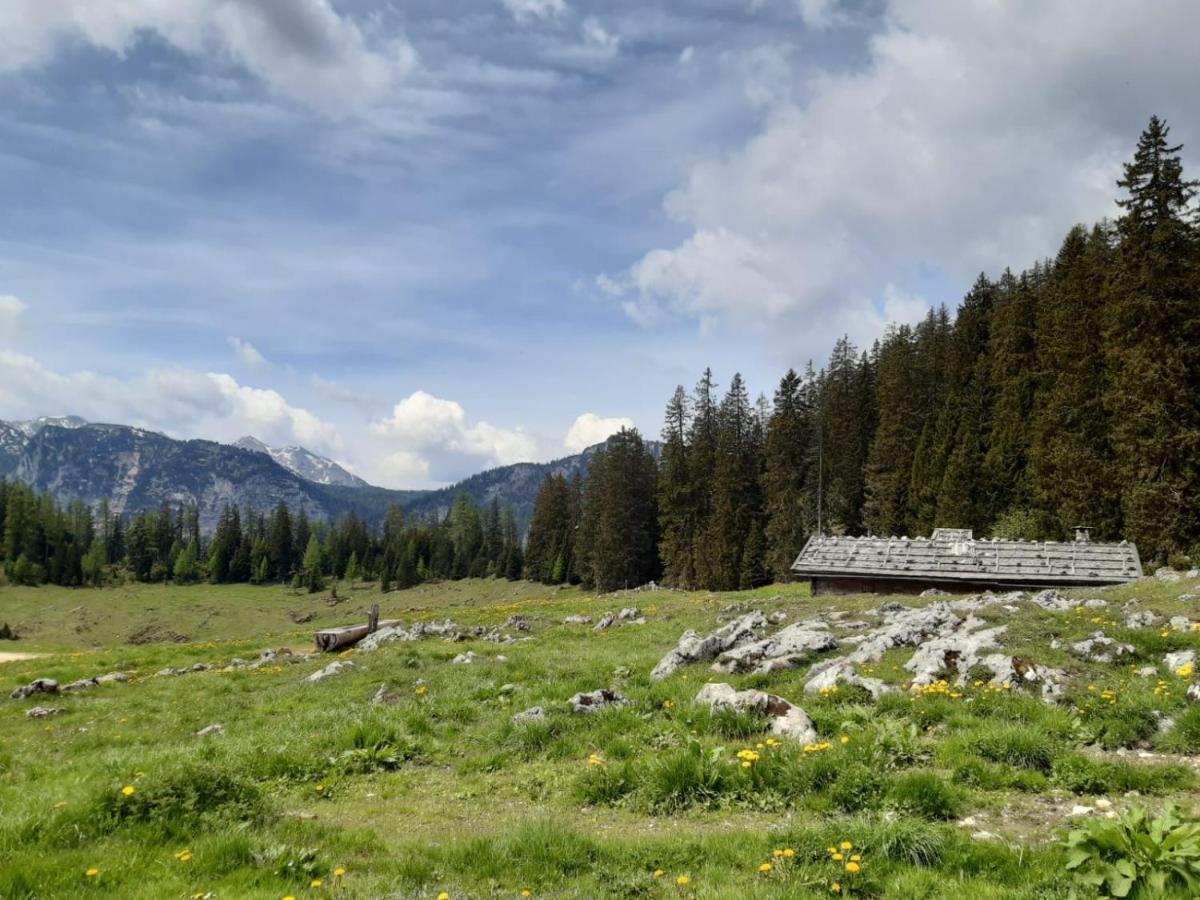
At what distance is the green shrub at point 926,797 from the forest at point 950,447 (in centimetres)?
3194

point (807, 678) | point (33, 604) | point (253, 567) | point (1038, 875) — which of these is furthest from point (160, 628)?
point (1038, 875)

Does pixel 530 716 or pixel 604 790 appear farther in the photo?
pixel 530 716

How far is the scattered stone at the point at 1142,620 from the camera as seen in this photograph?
50.4 ft

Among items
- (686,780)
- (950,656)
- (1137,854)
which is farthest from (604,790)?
(950,656)

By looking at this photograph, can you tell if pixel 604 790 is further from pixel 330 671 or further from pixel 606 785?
pixel 330 671

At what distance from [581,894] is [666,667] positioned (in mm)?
10660

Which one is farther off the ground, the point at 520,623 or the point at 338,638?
the point at 520,623

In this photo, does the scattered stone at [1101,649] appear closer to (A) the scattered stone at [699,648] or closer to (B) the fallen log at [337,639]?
(A) the scattered stone at [699,648]

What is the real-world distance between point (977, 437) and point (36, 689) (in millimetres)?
63068

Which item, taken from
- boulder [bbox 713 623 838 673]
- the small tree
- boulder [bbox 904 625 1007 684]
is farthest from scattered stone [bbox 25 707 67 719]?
the small tree

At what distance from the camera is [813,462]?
241 ft

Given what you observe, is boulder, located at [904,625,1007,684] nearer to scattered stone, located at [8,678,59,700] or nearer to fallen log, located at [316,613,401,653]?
fallen log, located at [316,613,401,653]

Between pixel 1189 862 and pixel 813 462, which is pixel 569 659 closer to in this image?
pixel 1189 862

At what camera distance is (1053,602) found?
816 inches
